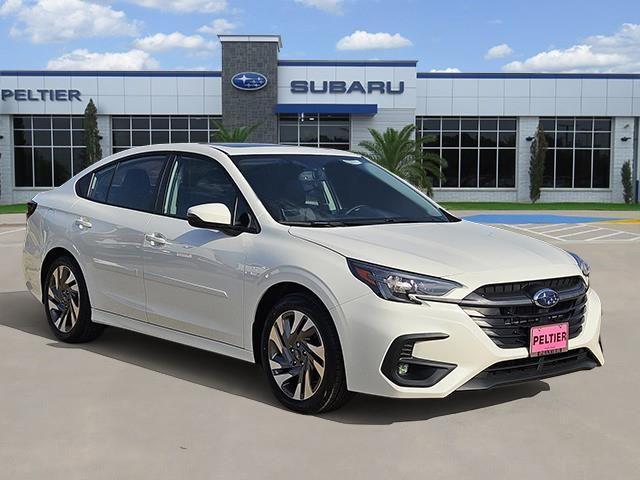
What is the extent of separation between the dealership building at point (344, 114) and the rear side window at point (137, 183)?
33808mm

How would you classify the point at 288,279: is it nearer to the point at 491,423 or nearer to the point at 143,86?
the point at 491,423

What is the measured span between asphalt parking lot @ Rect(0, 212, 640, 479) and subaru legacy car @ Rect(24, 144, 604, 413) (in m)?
0.28

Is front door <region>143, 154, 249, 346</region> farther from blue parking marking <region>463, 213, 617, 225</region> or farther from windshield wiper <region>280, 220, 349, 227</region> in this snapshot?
blue parking marking <region>463, 213, 617, 225</region>

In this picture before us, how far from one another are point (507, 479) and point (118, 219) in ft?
12.0

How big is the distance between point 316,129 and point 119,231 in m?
36.0

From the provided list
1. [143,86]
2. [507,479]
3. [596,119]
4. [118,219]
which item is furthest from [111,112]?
[507,479]

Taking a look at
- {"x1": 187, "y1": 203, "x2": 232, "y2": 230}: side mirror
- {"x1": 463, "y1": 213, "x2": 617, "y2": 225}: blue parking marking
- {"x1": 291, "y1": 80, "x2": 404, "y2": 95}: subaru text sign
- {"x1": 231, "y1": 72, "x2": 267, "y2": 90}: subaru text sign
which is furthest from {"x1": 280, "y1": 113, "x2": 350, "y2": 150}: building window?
{"x1": 187, "y1": 203, "x2": 232, "y2": 230}: side mirror

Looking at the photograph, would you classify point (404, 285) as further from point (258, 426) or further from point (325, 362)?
point (258, 426)

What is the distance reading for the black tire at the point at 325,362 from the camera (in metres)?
4.69

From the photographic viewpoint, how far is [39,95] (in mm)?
42000

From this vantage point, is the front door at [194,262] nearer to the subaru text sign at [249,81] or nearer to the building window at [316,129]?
the subaru text sign at [249,81]

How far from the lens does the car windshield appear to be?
5.50 m

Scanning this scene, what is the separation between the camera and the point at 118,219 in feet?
20.8

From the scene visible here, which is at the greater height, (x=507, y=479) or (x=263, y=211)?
(x=263, y=211)
